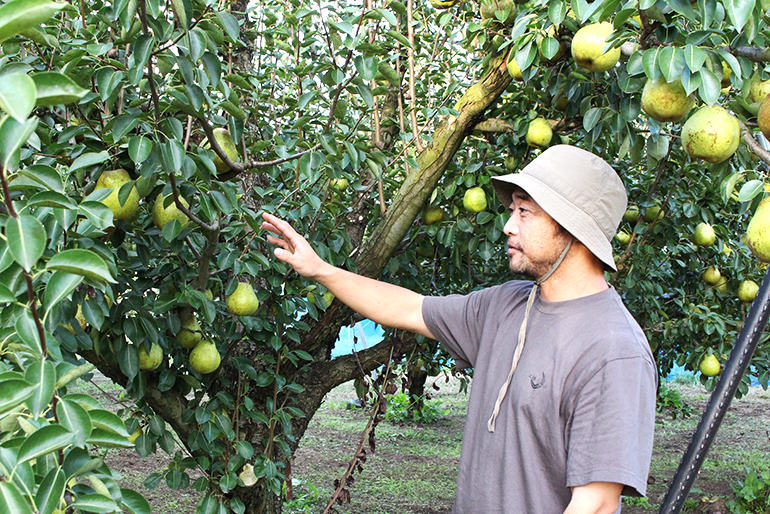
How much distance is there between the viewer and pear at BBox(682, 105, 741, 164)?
1449 mm

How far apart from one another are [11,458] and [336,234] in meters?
1.81

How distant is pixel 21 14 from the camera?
1.96 feet

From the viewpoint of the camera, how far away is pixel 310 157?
172 cm

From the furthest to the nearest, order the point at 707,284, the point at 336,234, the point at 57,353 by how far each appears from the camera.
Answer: the point at 707,284, the point at 336,234, the point at 57,353

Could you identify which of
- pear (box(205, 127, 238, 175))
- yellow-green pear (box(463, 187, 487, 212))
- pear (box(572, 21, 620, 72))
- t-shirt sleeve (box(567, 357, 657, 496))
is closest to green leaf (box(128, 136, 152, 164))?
pear (box(205, 127, 238, 175))

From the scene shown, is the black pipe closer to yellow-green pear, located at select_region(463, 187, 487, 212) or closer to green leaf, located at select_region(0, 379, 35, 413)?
yellow-green pear, located at select_region(463, 187, 487, 212)

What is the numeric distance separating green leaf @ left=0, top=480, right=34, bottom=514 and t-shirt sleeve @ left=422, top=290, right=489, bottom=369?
141 centimetres

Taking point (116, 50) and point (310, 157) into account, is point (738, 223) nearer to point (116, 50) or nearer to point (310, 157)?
point (310, 157)

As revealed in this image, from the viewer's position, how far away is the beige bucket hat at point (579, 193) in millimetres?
1541

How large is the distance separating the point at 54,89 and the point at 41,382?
0.32 m

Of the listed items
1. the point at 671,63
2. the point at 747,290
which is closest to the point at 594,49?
the point at 671,63

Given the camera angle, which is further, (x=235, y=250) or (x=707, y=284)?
(x=707, y=284)

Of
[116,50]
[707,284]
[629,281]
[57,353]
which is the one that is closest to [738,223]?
[707,284]

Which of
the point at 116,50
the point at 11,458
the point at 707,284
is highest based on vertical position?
the point at 116,50
